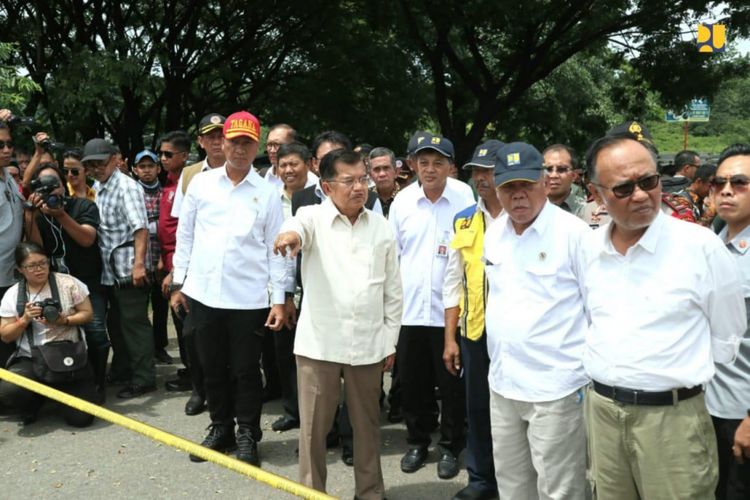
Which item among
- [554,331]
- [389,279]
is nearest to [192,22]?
[389,279]

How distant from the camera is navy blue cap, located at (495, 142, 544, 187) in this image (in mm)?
3123

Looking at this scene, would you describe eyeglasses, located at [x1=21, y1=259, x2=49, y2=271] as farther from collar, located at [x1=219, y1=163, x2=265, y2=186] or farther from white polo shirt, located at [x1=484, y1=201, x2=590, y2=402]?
white polo shirt, located at [x1=484, y1=201, x2=590, y2=402]

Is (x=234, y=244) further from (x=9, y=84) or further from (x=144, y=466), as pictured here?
(x=9, y=84)

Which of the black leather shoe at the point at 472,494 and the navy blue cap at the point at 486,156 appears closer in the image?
the navy blue cap at the point at 486,156

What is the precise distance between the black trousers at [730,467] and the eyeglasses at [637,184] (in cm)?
107

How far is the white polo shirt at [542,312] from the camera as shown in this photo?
303 centimetres

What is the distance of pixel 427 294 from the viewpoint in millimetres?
4492

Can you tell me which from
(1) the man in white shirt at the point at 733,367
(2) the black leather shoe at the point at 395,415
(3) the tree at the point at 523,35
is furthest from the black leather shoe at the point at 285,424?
(3) the tree at the point at 523,35

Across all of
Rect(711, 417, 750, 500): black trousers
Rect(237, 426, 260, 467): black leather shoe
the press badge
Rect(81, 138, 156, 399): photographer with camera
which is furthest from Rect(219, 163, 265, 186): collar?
Rect(711, 417, 750, 500): black trousers

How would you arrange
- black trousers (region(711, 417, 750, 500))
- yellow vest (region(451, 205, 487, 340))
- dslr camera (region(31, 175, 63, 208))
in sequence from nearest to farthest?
black trousers (region(711, 417, 750, 500)) < yellow vest (region(451, 205, 487, 340)) < dslr camera (region(31, 175, 63, 208))

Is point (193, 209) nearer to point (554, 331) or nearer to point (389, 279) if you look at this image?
point (389, 279)

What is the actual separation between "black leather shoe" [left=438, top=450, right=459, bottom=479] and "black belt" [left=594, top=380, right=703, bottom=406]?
206cm

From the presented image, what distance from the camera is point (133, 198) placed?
5.98 m

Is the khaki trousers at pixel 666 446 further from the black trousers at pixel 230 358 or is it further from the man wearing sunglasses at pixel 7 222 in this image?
the man wearing sunglasses at pixel 7 222
